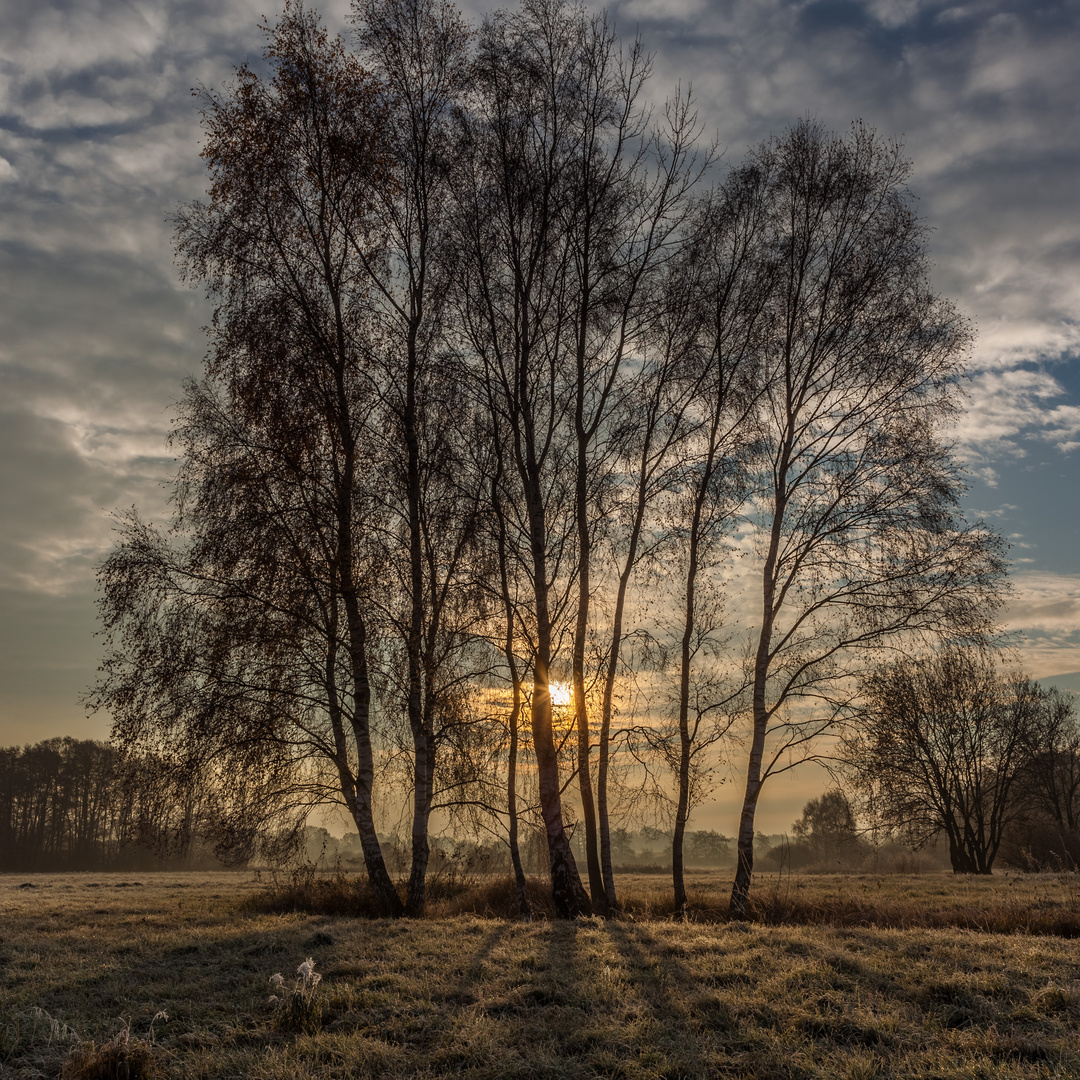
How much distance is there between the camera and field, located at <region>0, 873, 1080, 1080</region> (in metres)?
4.31

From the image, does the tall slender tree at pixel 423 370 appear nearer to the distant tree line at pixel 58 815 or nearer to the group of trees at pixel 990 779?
the group of trees at pixel 990 779

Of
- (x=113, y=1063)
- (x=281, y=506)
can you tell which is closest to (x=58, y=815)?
(x=281, y=506)

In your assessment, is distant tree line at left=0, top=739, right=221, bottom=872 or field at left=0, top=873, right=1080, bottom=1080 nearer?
field at left=0, top=873, right=1080, bottom=1080

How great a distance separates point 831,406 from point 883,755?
7.04 m

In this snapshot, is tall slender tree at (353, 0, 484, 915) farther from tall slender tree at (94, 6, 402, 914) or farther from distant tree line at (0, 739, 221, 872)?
distant tree line at (0, 739, 221, 872)

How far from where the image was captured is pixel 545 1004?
18.4 feet

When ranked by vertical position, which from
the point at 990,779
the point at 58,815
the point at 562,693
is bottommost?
the point at 58,815

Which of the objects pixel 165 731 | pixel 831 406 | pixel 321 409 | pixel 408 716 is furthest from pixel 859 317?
pixel 165 731

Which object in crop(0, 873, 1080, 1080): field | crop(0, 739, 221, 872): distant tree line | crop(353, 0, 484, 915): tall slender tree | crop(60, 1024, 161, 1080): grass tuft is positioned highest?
crop(353, 0, 484, 915): tall slender tree

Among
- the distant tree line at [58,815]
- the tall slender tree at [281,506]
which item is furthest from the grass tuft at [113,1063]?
the distant tree line at [58,815]

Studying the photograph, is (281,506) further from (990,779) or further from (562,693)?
(990,779)

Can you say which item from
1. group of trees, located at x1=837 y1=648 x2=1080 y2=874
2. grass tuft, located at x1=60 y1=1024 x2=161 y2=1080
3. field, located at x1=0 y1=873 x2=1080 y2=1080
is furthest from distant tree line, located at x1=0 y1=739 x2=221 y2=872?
grass tuft, located at x1=60 y1=1024 x2=161 y2=1080

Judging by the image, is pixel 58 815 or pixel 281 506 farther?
pixel 58 815

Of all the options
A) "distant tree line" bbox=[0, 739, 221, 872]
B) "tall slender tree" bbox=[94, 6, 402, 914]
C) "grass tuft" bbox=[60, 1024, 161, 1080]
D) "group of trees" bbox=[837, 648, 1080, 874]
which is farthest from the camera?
"distant tree line" bbox=[0, 739, 221, 872]
